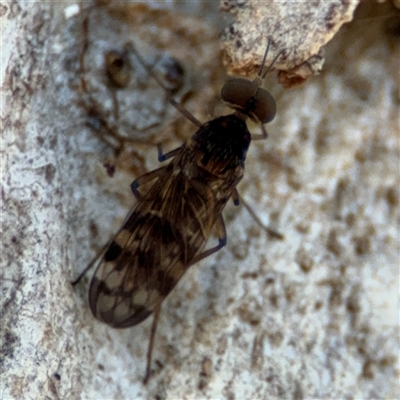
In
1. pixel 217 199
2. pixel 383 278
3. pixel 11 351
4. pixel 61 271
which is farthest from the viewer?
pixel 383 278

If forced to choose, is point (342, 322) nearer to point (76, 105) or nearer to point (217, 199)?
point (217, 199)

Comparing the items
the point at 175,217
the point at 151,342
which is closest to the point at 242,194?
the point at 175,217

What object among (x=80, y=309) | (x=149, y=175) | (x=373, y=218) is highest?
(x=149, y=175)

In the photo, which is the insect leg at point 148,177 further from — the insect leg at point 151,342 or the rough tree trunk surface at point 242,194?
the insect leg at point 151,342

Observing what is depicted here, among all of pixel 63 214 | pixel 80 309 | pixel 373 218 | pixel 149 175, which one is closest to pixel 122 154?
pixel 149 175

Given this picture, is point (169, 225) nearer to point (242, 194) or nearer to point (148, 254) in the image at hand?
point (148, 254)

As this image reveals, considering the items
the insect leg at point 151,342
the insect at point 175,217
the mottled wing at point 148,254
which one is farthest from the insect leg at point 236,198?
the insect leg at point 151,342

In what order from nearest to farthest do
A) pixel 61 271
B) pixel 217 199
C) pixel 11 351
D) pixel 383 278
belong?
pixel 11 351 → pixel 61 271 → pixel 217 199 → pixel 383 278
